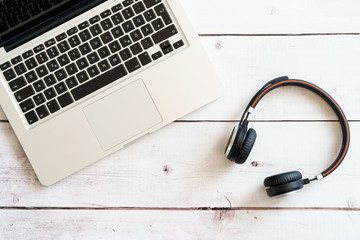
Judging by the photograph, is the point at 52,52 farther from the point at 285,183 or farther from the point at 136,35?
the point at 285,183

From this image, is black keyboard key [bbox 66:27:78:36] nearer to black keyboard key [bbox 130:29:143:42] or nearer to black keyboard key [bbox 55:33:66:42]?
black keyboard key [bbox 55:33:66:42]

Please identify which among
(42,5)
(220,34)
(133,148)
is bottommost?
(133,148)

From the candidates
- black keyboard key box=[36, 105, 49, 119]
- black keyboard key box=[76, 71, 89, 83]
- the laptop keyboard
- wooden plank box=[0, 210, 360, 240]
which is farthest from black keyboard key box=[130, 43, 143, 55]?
wooden plank box=[0, 210, 360, 240]

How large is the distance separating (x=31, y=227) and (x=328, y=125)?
26.7 inches

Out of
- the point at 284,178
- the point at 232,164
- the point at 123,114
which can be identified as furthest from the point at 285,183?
the point at 123,114

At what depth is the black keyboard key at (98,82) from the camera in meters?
0.67

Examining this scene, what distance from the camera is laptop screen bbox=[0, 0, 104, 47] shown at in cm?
66

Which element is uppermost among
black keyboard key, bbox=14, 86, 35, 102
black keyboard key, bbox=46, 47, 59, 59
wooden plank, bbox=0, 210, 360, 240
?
black keyboard key, bbox=46, 47, 59, 59

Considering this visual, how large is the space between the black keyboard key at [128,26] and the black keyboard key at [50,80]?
0.17m

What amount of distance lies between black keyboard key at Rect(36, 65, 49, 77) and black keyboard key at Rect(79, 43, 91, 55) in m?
0.08

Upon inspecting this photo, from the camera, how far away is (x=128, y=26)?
0.67 meters

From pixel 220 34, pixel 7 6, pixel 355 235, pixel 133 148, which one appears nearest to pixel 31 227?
pixel 133 148

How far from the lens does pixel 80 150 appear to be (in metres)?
0.69

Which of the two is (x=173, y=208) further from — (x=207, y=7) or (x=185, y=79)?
(x=207, y=7)
